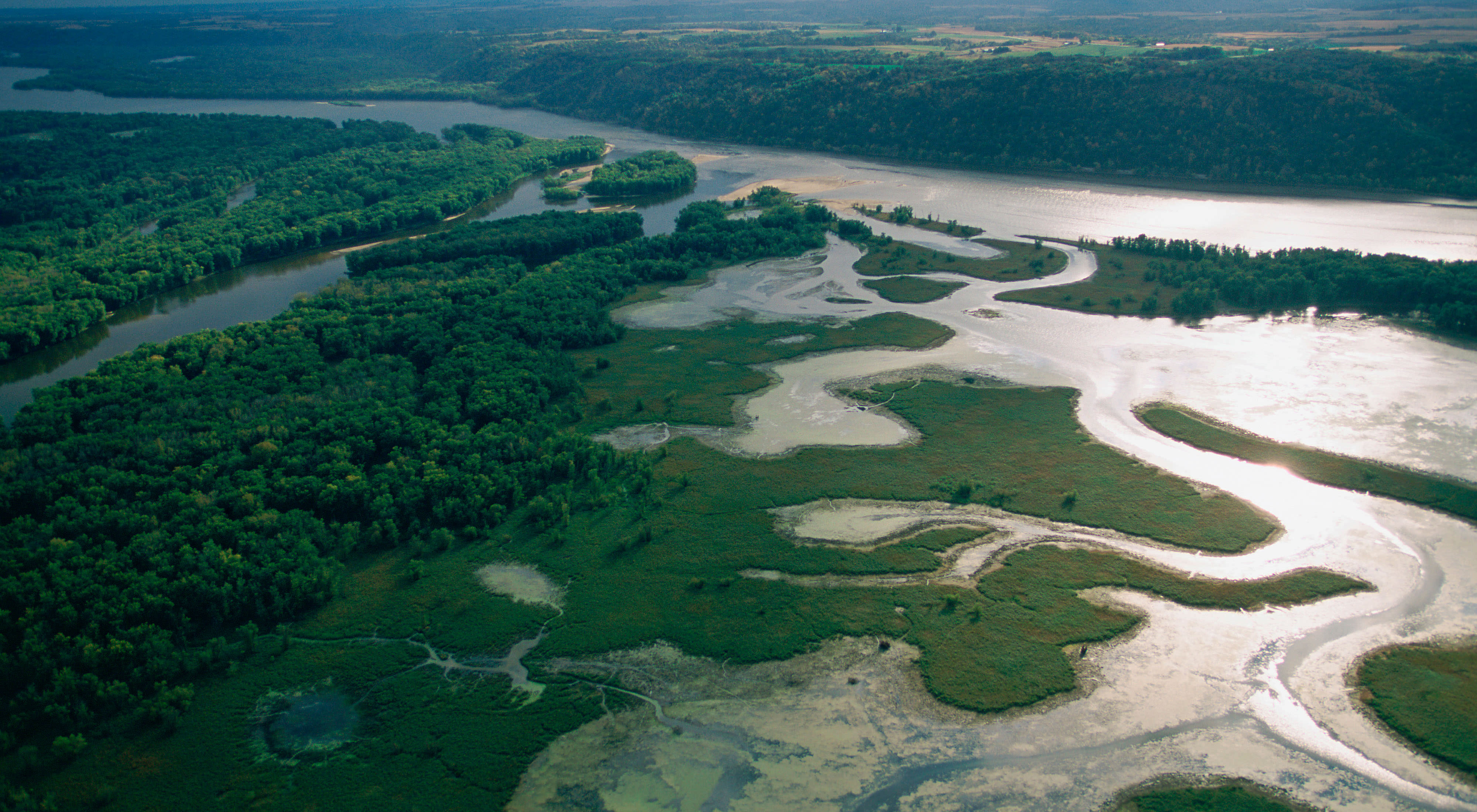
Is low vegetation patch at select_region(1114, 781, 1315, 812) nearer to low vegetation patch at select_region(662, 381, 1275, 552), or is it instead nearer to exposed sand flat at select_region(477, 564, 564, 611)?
low vegetation patch at select_region(662, 381, 1275, 552)

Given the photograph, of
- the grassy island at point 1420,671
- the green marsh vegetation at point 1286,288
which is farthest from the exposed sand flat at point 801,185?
the grassy island at point 1420,671

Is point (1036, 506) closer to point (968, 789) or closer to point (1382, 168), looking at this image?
point (968, 789)

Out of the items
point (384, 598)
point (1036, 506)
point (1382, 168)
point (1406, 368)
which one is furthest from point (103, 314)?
point (1382, 168)

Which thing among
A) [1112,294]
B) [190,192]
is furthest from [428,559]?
[190,192]

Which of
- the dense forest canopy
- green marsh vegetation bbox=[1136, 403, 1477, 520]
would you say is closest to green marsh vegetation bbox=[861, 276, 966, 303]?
green marsh vegetation bbox=[1136, 403, 1477, 520]

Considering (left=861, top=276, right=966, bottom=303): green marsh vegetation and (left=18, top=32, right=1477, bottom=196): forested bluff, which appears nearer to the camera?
(left=861, top=276, right=966, bottom=303): green marsh vegetation

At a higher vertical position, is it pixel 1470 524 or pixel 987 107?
pixel 987 107
